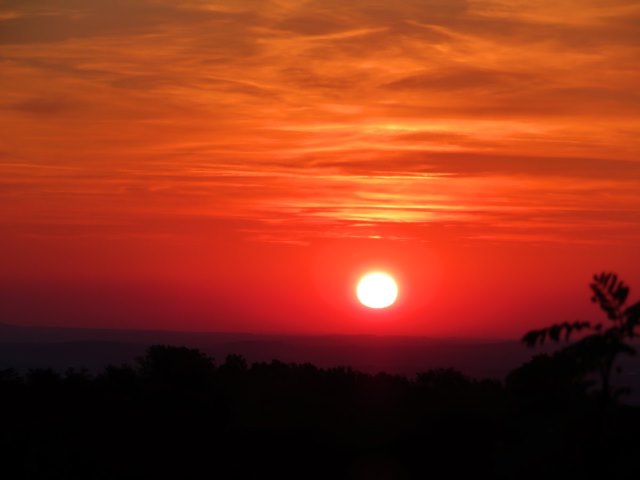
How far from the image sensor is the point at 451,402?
26.1m

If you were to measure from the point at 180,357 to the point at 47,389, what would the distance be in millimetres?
5539

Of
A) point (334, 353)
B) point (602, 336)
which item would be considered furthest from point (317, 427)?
point (334, 353)

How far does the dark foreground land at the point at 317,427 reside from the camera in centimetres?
1698

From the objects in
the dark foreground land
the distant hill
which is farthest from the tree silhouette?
the distant hill

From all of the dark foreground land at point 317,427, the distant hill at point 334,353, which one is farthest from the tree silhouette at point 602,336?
the distant hill at point 334,353

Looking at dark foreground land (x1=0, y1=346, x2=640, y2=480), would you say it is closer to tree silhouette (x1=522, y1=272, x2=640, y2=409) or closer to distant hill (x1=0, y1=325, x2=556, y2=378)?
tree silhouette (x1=522, y1=272, x2=640, y2=409)

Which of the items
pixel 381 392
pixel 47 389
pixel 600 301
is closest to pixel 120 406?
pixel 47 389

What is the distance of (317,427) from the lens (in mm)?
24547

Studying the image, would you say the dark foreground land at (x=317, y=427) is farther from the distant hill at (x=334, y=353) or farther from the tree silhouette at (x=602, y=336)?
the distant hill at (x=334, y=353)

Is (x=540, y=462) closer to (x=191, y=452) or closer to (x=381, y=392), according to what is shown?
(x=191, y=452)

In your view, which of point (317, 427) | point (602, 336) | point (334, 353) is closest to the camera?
point (602, 336)

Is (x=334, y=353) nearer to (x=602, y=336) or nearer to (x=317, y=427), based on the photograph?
(x=317, y=427)

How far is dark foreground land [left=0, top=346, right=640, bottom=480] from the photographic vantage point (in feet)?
55.7

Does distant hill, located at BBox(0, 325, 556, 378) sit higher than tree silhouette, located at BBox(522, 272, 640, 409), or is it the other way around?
distant hill, located at BBox(0, 325, 556, 378)
